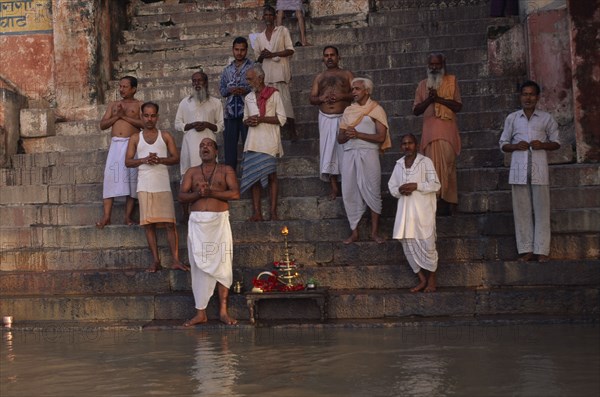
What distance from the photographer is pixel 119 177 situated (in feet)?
33.1

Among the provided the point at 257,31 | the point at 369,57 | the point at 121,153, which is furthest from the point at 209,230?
the point at 257,31

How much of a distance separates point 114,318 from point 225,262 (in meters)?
1.23

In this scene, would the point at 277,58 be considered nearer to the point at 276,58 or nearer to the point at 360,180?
the point at 276,58

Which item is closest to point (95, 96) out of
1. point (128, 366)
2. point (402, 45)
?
point (402, 45)

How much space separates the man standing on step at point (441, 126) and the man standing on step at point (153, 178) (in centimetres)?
244

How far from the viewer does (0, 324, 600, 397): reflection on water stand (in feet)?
21.0

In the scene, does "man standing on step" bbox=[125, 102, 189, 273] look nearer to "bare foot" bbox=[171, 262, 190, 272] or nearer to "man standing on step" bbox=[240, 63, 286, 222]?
"bare foot" bbox=[171, 262, 190, 272]

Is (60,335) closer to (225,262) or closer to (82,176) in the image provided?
(225,262)

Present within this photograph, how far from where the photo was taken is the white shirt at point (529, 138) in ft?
29.6

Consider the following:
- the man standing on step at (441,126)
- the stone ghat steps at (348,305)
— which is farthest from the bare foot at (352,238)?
the man standing on step at (441,126)

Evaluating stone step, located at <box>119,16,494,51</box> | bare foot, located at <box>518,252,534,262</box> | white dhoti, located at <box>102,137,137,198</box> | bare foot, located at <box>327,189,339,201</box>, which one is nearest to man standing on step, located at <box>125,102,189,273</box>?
white dhoti, located at <box>102,137,137,198</box>

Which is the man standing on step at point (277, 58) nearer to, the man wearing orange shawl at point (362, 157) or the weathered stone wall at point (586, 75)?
the man wearing orange shawl at point (362, 157)

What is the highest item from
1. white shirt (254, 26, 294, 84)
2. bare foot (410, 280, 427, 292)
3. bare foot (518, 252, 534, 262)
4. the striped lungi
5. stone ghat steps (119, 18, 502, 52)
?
stone ghat steps (119, 18, 502, 52)

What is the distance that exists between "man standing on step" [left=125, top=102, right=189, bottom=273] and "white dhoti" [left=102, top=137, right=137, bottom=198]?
34cm
